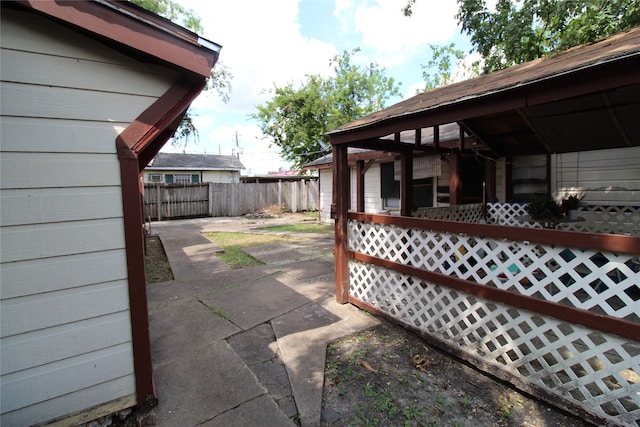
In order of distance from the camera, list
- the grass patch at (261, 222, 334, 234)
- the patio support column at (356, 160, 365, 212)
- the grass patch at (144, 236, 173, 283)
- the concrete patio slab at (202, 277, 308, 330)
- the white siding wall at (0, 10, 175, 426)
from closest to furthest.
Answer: the white siding wall at (0, 10, 175, 426) → the concrete patio slab at (202, 277, 308, 330) → the grass patch at (144, 236, 173, 283) → the patio support column at (356, 160, 365, 212) → the grass patch at (261, 222, 334, 234)

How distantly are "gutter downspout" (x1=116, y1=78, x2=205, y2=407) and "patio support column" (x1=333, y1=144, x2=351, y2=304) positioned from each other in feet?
7.25

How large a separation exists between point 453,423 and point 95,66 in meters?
Result: 3.38

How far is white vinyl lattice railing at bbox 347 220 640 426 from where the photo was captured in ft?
6.74

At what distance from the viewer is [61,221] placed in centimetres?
194

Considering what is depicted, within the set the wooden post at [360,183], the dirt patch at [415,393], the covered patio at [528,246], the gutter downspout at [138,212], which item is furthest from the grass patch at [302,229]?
the gutter downspout at [138,212]

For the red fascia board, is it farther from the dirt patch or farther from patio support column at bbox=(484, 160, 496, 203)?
patio support column at bbox=(484, 160, 496, 203)

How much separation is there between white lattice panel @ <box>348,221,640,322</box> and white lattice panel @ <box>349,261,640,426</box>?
0.20 meters

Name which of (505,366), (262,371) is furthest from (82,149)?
(505,366)

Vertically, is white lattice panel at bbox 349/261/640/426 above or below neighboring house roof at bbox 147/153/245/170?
below

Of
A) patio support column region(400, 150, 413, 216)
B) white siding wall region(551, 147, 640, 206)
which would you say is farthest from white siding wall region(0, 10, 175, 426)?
white siding wall region(551, 147, 640, 206)

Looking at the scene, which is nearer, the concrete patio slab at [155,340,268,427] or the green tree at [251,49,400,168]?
the concrete patio slab at [155,340,268,427]

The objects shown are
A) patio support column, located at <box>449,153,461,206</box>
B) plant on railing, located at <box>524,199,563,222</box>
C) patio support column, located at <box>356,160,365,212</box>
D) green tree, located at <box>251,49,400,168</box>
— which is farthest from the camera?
green tree, located at <box>251,49,400,168</box>

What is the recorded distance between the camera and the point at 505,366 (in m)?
2.58

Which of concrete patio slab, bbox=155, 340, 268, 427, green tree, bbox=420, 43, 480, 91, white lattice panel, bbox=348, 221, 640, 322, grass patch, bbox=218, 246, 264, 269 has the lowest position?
concrete patio slab, bbox=155, 340, 268, 427
